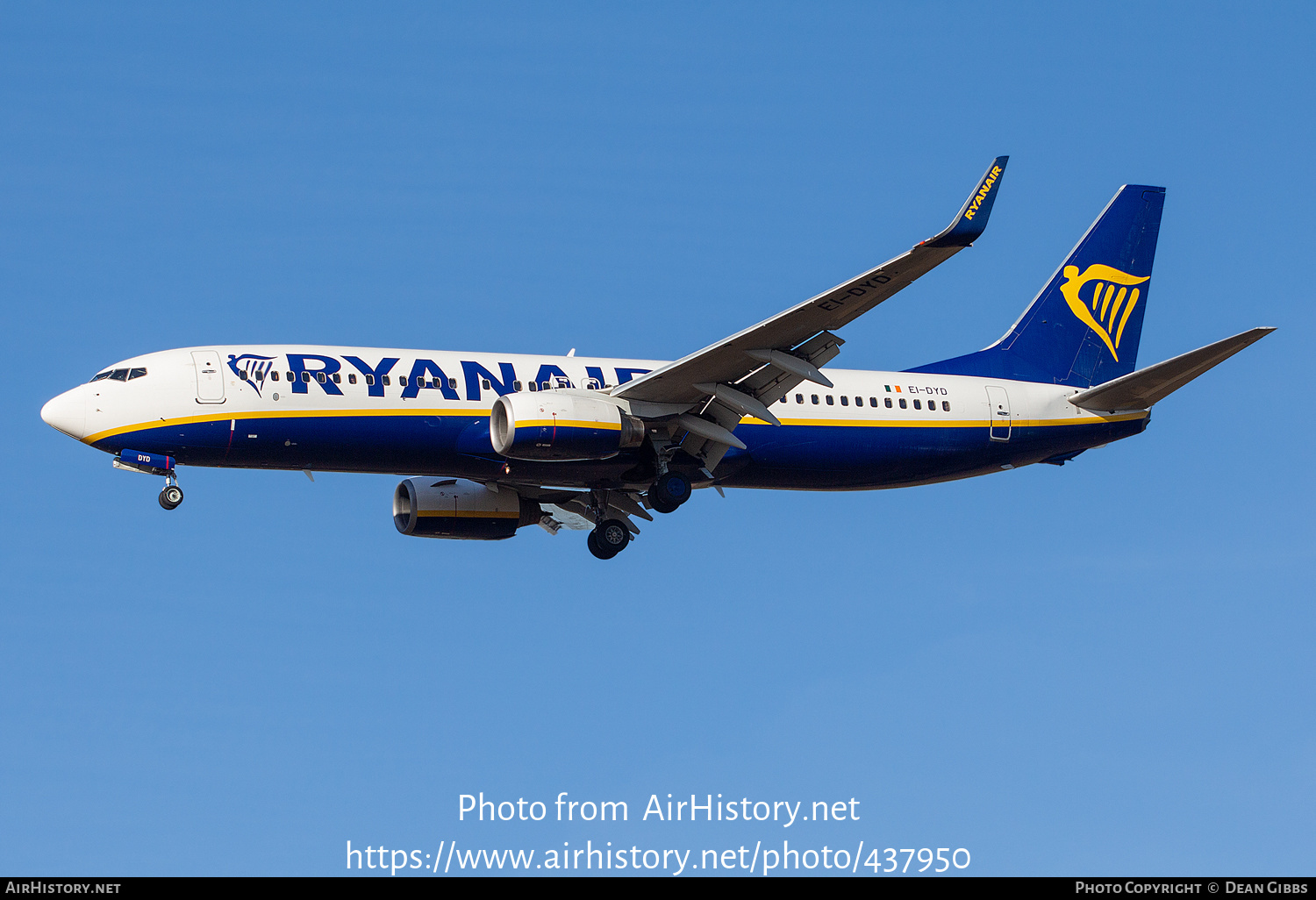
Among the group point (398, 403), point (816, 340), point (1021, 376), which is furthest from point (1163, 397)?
point (398, 403)

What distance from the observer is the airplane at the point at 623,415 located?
35281 millimetres

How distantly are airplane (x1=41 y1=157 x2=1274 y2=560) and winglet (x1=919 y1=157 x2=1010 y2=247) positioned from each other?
4 centimetres

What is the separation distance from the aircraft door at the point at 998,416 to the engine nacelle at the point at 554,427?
1024 centimetres

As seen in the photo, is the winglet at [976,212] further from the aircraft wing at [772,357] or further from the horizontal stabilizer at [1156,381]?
the horizontal stabilizer at [1156,381]

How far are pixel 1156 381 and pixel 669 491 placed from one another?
12.1 m

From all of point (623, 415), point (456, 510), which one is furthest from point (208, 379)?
point (623, 415)

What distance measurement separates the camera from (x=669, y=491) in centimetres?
3788

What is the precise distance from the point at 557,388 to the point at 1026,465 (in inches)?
513

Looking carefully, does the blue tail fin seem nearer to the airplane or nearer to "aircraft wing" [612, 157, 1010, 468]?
the airplane

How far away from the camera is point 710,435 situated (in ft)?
123

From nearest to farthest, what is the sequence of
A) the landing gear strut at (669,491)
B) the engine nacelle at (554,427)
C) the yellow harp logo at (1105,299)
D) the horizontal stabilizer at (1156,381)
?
the engine nacelle at (554,427) → the horizontal stabilizer at (1156,381) → the landing gear strut at (669,491) → the yellow harp logo at (1105,299)

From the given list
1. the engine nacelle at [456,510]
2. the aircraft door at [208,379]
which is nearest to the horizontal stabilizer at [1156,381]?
the engine nacelle at [456,510]
